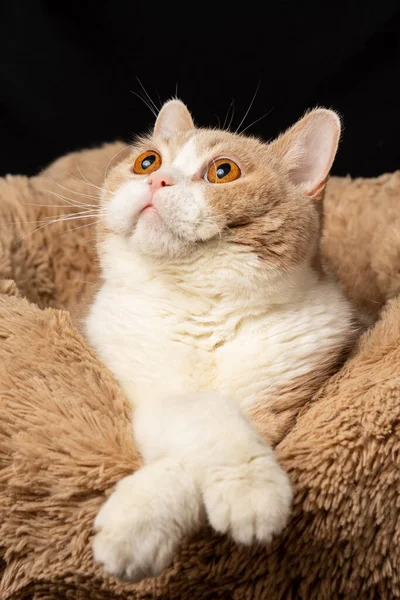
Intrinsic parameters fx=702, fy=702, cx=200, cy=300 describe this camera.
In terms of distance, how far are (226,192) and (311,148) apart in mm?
296

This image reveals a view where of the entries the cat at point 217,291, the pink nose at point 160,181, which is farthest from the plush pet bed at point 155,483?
the pink nose at point 160,181

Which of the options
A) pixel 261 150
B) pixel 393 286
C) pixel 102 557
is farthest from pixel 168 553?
pixel 393 286

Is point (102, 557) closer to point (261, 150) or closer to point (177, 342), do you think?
point (177, 342)

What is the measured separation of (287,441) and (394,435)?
0.17m

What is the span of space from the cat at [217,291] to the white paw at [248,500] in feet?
0.23

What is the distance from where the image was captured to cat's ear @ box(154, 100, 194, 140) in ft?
5.42

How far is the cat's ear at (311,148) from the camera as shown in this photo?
1417 millimetres

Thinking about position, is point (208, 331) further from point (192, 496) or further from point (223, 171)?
point (192, 496)

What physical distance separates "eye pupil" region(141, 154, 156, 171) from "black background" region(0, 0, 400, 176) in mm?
1115

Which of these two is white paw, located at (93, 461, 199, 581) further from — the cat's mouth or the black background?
the black background

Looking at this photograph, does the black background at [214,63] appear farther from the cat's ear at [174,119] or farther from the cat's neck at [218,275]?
the cat's neck at [218,275]

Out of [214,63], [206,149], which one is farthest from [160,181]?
[214,63]

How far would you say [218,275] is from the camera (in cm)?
127

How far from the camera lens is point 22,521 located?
1051 millimetres
